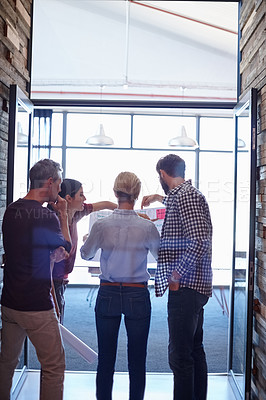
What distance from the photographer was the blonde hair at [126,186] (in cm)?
247

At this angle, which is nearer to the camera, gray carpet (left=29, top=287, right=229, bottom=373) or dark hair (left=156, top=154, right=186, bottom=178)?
dark hair (left=156, top=154, right=186, bottom=178)

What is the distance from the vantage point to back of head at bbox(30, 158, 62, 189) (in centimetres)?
227

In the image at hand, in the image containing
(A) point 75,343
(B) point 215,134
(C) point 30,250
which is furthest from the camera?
(B) point 215,134

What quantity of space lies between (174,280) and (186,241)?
0.22m

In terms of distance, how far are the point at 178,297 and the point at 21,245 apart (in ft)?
2.91

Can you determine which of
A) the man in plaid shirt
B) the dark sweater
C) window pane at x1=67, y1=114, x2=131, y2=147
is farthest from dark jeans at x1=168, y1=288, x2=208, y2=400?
window pane at x1=67, y1=114, x2=131, y2=147

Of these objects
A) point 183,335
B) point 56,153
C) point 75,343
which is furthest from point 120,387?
point 56,153

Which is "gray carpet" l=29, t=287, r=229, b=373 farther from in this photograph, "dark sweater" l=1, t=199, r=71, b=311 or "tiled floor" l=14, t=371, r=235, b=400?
"dark sweater" l=1, t=199, r=71, b=311

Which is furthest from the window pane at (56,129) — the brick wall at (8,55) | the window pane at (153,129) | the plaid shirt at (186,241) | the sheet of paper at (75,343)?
the plaid shirt at (186,241)

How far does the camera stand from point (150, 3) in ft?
20.1

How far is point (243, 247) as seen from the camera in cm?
299

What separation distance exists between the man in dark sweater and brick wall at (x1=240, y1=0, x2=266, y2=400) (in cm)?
117

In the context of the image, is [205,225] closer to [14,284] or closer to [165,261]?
[165,261]

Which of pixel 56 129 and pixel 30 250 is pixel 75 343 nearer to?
pixel 30 250
